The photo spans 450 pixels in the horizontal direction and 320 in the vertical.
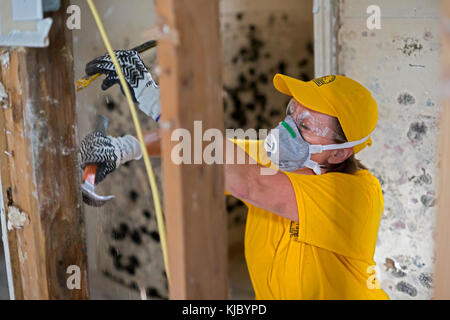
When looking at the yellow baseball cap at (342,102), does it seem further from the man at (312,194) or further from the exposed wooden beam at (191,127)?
the exposed wooden beam at (191,127)

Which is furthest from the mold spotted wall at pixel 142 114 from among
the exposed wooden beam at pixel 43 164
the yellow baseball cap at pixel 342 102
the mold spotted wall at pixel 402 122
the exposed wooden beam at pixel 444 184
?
the exposed wooden beam at pixel 444 184

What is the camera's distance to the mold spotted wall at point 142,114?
2.84m

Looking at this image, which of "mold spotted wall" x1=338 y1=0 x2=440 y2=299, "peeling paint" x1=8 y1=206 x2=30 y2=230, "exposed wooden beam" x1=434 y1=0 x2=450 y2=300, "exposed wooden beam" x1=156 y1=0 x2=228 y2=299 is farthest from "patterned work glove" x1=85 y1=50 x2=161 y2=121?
"mold spotted wall" x1=338 y1=0 x2=440 y2=299

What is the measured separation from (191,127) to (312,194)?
0.78 metres

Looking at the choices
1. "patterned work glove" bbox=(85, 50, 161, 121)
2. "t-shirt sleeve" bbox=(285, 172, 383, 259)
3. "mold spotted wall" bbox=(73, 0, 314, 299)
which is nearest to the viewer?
"patterned work glove" bbox=(85, 50, 161, 121)

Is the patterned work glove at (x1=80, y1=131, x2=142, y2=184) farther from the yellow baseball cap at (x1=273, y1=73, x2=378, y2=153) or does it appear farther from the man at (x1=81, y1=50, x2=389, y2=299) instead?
the yellow baseball cap at (x1=273, y1=73, x2=378, y2=153)

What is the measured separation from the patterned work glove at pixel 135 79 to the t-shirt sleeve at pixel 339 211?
1.51 ft

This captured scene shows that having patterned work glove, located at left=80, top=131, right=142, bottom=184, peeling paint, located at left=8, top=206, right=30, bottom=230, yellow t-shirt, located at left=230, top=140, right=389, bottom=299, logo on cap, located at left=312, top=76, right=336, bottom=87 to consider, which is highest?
logo on cap, located at left=312, top=76, right=336, bottom=87

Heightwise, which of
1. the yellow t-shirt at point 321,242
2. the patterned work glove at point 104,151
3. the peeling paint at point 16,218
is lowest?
the yellow t-shirt at point 321,242

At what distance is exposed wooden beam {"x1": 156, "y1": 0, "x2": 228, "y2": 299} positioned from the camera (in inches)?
35.2

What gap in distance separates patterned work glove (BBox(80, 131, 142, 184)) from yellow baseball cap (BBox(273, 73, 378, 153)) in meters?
0.57

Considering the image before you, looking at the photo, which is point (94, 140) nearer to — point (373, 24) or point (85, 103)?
point (85, 103)

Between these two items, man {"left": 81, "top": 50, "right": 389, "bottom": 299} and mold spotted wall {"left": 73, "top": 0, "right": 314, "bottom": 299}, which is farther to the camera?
mold spotted wall {"left": 73, "top": 0, "right": 314, "bottom": 299}

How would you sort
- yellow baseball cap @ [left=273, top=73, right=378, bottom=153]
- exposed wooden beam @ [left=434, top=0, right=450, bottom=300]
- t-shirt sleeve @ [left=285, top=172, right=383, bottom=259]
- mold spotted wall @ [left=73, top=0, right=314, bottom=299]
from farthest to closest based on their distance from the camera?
mold spotted wall @ [left=73, top=0, right=314, bottom=299]
yellow baseball cap @ [left=273, top=73, right=378, bottom=153]
t-shirt sleeve @ [left=285, top=172, right=383, bottom=259]
exposed wooden beam @ [left=434, top=0, right=450, bottom=300]
